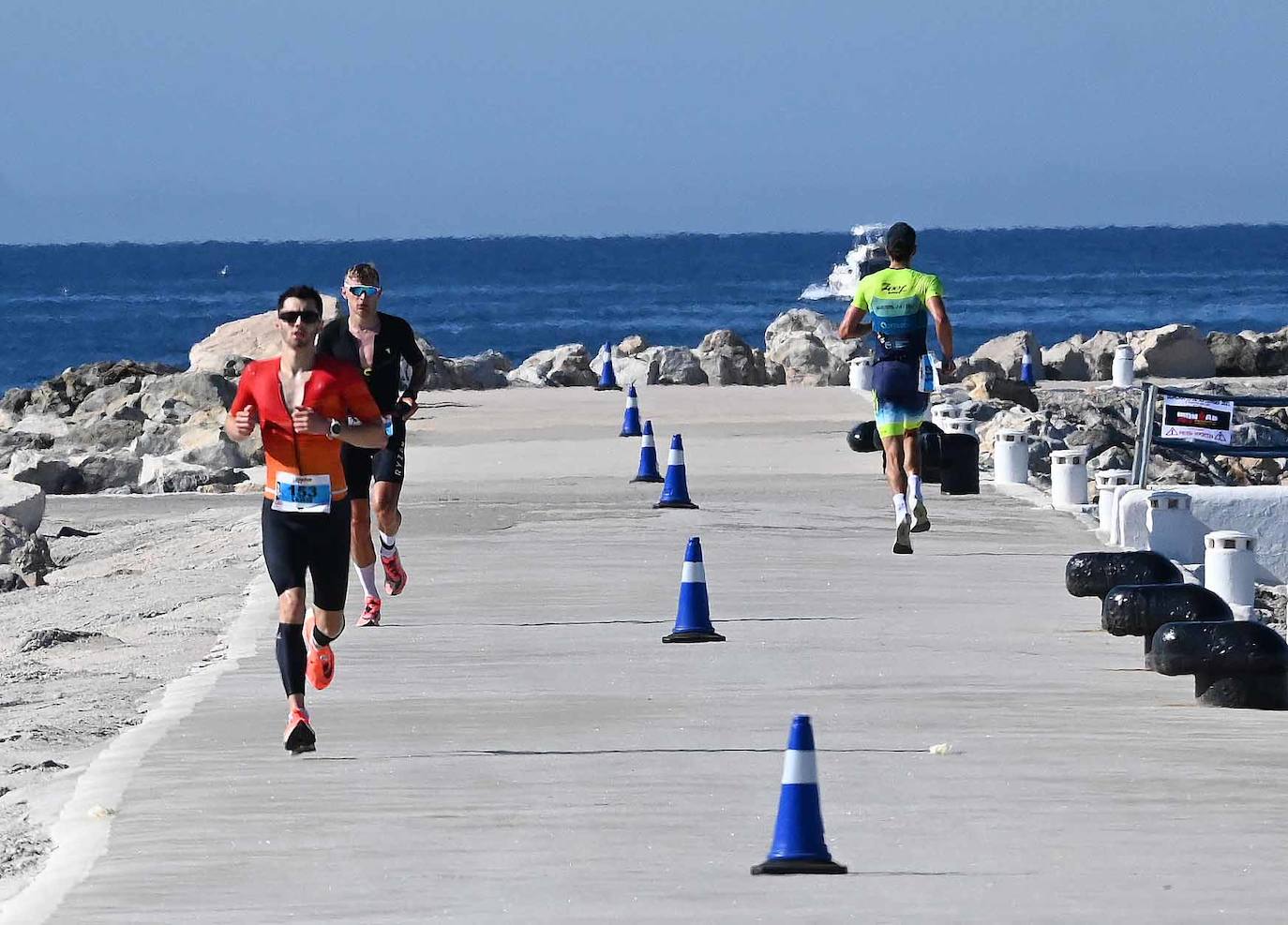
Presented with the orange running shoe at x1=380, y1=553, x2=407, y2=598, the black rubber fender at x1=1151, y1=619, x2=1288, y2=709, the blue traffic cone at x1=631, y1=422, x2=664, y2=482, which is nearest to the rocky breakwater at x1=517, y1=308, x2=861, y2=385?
the blue traffic cone at x1=631, y1=422, x2=664, y2=482

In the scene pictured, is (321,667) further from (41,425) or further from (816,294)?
(816,294)

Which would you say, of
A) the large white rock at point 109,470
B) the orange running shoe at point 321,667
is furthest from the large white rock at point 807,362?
the orange running shoe at point 321,667

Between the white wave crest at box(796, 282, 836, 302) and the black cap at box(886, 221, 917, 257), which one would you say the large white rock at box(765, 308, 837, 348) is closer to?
the black cap at box(886, 221, 917, 257)

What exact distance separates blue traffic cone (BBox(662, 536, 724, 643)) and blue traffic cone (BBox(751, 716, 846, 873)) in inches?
174

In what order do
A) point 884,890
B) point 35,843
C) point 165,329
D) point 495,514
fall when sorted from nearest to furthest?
point 884,890, point 35,843, point 495,514, point 165,329

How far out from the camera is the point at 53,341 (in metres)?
100

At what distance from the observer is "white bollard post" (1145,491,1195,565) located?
15.4 m

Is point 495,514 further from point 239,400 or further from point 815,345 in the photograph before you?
point 815,345

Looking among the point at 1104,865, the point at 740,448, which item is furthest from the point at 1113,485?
the point at 1104,865

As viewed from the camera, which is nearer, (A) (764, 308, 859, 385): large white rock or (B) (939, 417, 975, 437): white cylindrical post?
(B) (939, 417, 975, 437): white cylindrical post

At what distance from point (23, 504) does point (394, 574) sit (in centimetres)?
937

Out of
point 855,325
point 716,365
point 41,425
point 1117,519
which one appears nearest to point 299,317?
point 855,325

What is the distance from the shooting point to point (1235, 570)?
1382cm

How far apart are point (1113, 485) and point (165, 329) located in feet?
318
